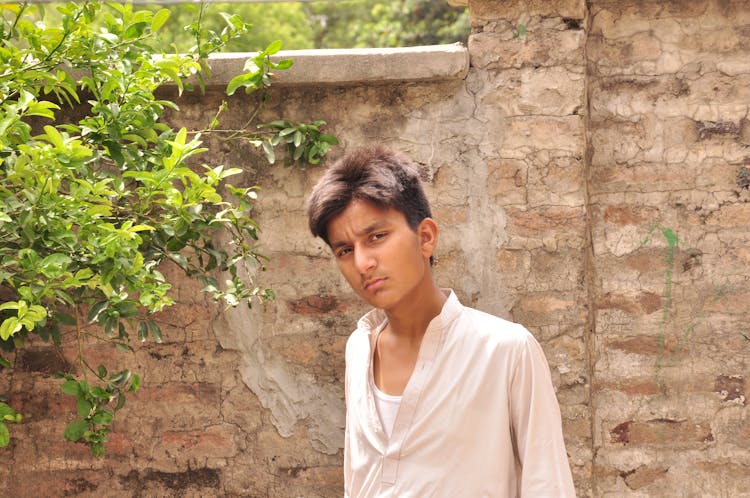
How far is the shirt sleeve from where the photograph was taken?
2.16m

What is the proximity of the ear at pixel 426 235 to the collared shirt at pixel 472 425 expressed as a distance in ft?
0.53

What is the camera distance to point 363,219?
7.73 feet

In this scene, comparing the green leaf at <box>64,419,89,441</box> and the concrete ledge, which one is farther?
the concrete ledge

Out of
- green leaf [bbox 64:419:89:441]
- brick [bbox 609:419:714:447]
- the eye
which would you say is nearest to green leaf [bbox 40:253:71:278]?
green leaf [bbox 64:419:89:441]

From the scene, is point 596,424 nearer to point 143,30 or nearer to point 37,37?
point 143,30

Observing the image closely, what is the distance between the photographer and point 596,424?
128 inches

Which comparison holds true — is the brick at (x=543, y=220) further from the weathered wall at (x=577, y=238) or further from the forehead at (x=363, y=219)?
the forehead at (x=363, y=219)

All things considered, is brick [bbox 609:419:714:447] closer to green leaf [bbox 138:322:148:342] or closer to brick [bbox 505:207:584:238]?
brick [bbox 505:207:584:238]

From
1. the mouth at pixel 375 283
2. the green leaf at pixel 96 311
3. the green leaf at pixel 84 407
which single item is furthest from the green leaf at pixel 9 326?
the mouth at pixel 375 283

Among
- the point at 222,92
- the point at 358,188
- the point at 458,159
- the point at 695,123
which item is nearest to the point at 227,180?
the point at 222,92

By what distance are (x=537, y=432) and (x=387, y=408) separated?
1.33 ft

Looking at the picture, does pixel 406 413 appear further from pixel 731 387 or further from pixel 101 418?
pixel 731 387

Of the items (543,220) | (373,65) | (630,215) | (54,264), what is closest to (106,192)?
(54,264)

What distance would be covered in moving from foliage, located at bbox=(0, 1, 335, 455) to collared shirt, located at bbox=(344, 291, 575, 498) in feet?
2.83
